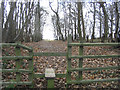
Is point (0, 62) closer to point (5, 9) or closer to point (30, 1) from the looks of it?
point (5, 9)

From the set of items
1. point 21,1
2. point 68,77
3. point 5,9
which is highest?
point 21,1

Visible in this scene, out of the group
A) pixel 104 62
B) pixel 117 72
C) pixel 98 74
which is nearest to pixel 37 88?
→ pixel 98 74

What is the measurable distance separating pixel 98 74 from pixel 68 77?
193 centimetres

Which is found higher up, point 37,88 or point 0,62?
point 0,62

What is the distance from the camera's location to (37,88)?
4.47 meters

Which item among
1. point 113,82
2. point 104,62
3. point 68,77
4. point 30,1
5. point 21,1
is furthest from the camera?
point 30,1

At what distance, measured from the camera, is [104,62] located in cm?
740

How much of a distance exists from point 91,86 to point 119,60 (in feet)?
12.7

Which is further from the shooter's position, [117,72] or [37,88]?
[117,72]

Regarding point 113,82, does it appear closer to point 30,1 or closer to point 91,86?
point 91,86

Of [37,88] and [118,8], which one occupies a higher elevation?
[118,8]

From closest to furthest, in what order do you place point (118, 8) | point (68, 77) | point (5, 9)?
point (68, 77)
point (5, 9)
point (118, 8)

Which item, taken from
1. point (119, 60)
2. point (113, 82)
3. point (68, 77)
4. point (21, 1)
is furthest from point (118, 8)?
point (21, 1)

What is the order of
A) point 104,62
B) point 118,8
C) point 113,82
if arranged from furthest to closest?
point 118,8 < point 104,62 < point 113,82
